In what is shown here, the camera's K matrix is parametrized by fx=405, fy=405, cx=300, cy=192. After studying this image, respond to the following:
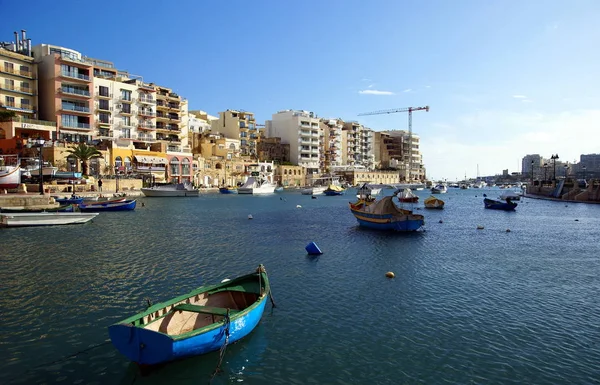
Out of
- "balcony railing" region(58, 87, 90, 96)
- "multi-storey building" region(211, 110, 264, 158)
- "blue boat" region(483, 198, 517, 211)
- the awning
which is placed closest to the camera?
"blue boat" region(483, 198, 517, 211)

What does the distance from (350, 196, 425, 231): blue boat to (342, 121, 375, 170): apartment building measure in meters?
125

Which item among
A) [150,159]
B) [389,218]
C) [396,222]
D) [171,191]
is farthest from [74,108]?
[396,222]

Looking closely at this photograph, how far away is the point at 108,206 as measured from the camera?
4875 centimetres

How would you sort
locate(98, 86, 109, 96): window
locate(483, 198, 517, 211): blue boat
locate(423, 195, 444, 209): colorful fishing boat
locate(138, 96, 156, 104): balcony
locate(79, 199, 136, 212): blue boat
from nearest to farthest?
locate(79, 199, 136, 212): blue boat, locate(483, 198, 517, 211): blue boat, locate(423, 195, 444, 209): colorful fishing boat, locate(98, 86, 109, 96): window, locate(138, 96, 156, 104): balcony

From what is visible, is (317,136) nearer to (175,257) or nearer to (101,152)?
(101,152)

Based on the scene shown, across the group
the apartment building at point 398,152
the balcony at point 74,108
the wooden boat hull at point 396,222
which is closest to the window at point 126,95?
the balcony at point 74,108

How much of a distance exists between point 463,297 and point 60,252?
22.0 metres

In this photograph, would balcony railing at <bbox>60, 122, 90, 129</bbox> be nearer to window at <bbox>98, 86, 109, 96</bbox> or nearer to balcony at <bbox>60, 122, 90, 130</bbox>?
balcony at <bbox>60, 122, 90, 130</bbox>

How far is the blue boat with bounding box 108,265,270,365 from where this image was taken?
9109mm

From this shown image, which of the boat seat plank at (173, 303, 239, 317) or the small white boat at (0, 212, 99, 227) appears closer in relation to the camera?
the boat seat plank at (173, 303, 239, 317)

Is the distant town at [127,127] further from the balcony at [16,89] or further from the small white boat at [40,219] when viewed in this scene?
the small white boat at [40,219]

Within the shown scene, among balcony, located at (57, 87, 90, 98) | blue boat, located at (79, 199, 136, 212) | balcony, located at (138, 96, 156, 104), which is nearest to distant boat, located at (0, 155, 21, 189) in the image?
blue boat, located at (79, 199, 136, 212)

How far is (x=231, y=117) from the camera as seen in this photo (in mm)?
121562

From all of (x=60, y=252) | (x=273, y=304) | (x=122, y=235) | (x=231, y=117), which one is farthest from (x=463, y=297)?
(x=231, y=117)
